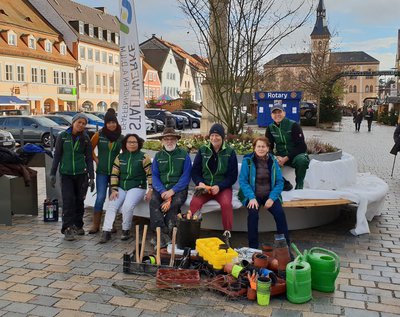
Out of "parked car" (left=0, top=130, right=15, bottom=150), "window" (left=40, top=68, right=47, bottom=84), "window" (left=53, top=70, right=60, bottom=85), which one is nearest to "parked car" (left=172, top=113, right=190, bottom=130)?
"parked car" (left=0, top=130, right=15, bottom=150)

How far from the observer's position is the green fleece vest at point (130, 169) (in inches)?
244

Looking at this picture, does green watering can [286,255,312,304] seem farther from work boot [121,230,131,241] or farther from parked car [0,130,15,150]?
parked car [0,130,15,150]

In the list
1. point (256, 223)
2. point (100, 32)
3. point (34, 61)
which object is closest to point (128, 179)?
point (256, 223)

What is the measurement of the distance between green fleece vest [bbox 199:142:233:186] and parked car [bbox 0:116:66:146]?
52.8 ft

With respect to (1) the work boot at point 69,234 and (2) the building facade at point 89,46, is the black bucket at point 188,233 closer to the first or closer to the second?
(1) the work boot at point 69,234

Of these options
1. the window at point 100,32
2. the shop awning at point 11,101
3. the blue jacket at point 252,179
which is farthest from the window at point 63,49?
the blue jacket at point 252,179

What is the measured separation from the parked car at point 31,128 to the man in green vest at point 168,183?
624 inches

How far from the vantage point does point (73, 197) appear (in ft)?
20.6

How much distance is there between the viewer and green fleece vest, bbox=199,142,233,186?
5.91 metres

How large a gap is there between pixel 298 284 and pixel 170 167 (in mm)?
2448

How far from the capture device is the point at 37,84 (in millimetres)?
46750

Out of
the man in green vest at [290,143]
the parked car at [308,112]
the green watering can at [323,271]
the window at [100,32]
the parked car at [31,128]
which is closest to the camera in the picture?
the green watering can at [323,271]

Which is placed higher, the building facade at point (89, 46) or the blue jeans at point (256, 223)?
the building facade at point (89, 46)

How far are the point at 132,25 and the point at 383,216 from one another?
503 cm
